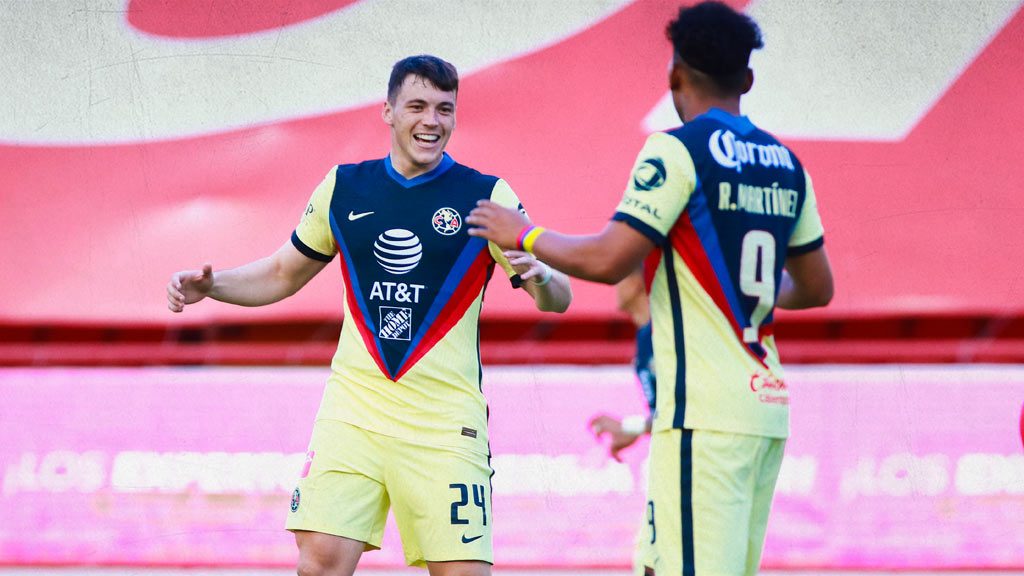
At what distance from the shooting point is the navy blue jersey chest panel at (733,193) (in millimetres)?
2783

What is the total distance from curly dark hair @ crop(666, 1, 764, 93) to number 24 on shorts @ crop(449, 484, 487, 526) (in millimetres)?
1544

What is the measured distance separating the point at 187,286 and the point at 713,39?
198 cm

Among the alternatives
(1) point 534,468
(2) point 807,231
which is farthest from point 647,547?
(1) point 534,468

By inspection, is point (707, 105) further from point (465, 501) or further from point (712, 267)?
point (465, 501)

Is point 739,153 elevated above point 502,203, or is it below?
below

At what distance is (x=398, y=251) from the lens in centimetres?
382

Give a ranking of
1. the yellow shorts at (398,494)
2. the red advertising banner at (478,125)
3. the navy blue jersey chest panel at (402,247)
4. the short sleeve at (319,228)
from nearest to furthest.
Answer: the yellow shorts at (398,494), the navy blue jersey chest panel at (402,247), the short sleeve at (319,228), the red advertising banner at (478,125)

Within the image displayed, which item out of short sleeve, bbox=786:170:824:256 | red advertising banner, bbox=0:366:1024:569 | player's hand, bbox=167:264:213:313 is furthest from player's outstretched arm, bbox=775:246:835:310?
red advertising banner, bbox=0:366:1024:569

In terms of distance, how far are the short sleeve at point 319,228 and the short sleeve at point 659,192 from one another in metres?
1.51

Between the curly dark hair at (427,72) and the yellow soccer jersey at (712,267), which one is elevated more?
the curly dark hair at (427,72)

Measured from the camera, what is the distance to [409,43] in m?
6.56

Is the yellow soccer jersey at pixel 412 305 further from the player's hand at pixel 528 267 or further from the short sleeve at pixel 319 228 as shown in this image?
the player's hand at pixel 528 267

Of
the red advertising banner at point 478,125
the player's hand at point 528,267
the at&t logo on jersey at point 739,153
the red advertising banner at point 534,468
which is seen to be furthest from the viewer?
the red advertising banner at point 478,125

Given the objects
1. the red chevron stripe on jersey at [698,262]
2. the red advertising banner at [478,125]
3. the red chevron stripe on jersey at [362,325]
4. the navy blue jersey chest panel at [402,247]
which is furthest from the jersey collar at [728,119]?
the red advertising banner at [478,125]
